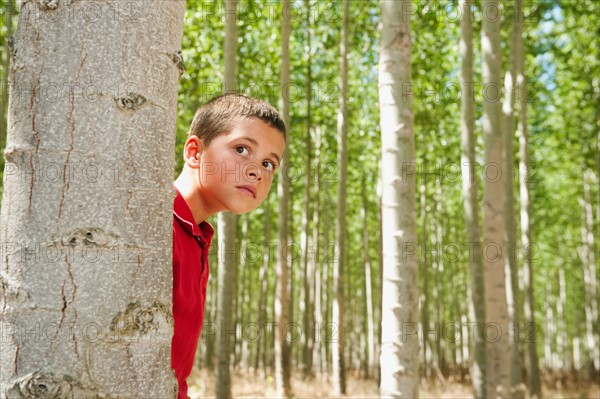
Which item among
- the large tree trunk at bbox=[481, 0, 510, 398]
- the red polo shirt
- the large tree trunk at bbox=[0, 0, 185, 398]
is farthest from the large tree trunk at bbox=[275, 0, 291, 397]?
the large tree trunk at bbox=[0, 0, 185, 398]

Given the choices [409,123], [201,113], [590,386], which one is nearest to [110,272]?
[201,113]

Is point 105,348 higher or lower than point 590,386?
higher

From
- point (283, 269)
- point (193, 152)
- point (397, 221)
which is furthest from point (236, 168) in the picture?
point (283, 269)

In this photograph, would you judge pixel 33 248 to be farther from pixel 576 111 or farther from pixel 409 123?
pixel 576 111

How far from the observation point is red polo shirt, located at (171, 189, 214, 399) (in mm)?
1282

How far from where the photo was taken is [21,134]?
933mm

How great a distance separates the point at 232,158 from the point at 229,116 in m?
0.13

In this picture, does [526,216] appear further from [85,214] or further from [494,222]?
[85,214]

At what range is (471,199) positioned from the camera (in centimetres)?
785

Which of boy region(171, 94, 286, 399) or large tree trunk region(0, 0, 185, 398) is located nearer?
large tree trunk region(0, 0, 185, 398)

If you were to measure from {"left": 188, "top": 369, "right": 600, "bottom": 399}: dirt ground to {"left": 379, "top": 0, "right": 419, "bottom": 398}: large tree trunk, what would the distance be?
6544 mm

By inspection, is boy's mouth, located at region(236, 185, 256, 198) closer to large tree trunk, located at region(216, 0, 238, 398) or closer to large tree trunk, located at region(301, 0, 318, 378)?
large tree trunk, located at region(216, 0, 238, 398)

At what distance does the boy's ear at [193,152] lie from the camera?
58.9 inches

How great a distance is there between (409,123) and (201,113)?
3.02m
